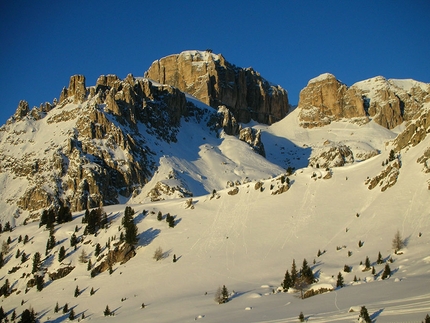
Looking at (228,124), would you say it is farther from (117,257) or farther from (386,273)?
(386,273)

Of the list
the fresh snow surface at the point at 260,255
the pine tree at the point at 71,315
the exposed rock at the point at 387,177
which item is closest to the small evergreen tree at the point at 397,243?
the fresh snow surface at the point at 260,255

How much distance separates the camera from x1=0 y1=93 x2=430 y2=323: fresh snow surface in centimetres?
4281

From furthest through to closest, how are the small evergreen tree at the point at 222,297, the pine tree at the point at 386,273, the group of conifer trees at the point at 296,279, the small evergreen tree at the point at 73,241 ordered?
the small evergreen tree at the point at 73,241, the small evergreen tree at the point at 222,297, the group of conifer trees at the point at 296,279, the pine tree at the point at 386,273

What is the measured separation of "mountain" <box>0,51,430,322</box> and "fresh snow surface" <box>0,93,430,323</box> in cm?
26

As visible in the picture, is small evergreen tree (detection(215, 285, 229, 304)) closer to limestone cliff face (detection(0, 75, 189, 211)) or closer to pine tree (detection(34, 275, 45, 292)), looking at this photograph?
pine tree (detection(34, 275, 45, 292))

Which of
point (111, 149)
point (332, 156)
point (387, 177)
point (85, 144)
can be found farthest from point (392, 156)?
point (85, 144)

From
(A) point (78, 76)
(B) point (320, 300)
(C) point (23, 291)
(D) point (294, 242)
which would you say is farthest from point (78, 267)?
(A) point (78, 76)

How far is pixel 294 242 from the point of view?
234 ft

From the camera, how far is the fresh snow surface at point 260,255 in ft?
140

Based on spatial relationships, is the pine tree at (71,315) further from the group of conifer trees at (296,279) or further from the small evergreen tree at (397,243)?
the small evergreen tree at (397,243)

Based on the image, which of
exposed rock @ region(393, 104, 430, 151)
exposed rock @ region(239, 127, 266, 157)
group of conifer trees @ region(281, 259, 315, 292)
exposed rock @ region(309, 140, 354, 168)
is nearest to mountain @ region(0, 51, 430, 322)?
exposed rock @ region(393, 104, 430, 151)

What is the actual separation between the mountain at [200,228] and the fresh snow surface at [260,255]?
10.2 inches

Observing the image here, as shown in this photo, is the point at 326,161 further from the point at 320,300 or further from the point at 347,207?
the point at 320,300

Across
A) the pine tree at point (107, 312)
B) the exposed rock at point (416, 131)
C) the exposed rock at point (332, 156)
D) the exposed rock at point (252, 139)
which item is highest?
the exposed rock at point (252, 139)
